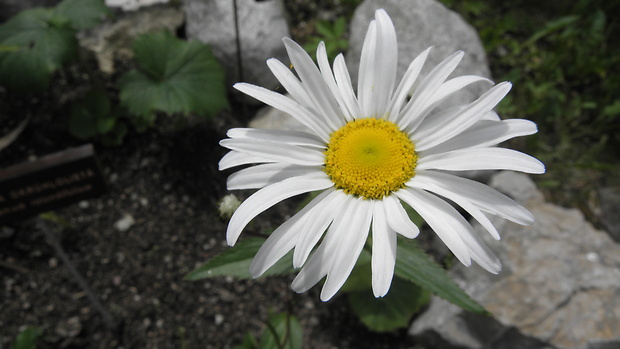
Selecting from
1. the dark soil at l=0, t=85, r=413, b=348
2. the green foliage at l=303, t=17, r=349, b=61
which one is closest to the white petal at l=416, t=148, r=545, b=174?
the dark soil at l=0, t=85, r=413, b=348

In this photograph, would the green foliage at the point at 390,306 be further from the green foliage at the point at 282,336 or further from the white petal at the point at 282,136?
the white petal at the point at 282,136

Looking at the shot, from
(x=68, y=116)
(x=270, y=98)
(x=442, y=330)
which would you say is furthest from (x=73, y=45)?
(x=442, y=330)

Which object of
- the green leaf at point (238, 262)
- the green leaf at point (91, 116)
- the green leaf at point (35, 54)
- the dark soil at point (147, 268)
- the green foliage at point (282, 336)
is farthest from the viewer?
the green leaf at point (91, 116)

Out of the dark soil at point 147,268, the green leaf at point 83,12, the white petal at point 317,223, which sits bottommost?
the dark soil at point 147,268

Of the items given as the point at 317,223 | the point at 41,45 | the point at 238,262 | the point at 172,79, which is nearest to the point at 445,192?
the point at 317,223

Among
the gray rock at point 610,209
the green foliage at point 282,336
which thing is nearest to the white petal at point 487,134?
the green foliage at point 282,336

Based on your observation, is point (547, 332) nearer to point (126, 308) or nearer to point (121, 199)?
point (126, 308)
